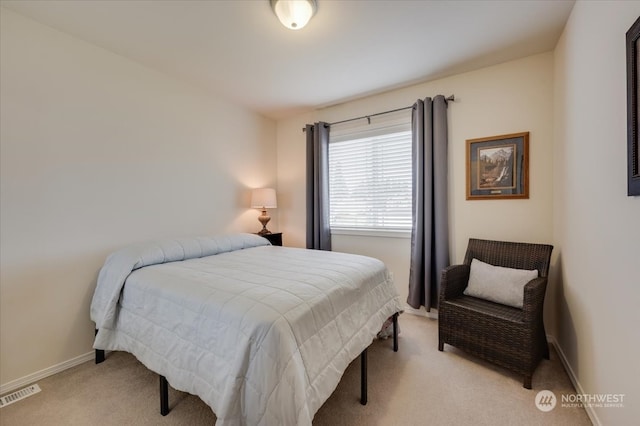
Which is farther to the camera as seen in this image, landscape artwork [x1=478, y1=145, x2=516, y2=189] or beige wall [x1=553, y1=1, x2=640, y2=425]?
landscape artwork [x1=478, y1=145, x2=516, y2=189]

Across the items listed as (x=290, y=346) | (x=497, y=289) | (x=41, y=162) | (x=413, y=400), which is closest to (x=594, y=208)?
(x=497, y=289)

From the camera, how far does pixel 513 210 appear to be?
8.07ft

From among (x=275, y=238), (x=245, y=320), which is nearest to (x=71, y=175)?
(x=245, y=320)

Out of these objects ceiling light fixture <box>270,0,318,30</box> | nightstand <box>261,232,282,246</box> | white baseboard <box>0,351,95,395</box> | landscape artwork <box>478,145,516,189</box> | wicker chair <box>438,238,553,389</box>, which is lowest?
white baseboard <box>0,351,95,395</box>

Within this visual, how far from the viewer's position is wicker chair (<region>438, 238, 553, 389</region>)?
174 centimetres

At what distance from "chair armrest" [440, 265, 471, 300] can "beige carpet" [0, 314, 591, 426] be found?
500 millimetres

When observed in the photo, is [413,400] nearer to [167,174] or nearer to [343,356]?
[343,356]

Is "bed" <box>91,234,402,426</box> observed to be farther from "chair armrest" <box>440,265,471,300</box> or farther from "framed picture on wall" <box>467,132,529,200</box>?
"framed picture on wall" <box>467,132,529,200</box>

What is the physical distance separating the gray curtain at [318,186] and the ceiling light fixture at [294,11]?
1.70 m

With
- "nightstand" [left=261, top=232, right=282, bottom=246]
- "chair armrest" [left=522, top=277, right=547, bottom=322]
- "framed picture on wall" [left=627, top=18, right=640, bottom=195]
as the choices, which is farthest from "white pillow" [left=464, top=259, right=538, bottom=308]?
"nightstand" [left=261, top=232, right=282, bottom=246]

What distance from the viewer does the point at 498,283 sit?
208 centimetres

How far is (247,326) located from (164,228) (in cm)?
201

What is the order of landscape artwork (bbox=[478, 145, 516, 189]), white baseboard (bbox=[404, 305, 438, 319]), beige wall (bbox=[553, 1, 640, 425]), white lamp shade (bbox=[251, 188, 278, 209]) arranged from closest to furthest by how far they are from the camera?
beige wall (bbox=[553, 1, 640, 425])
landscape artwork (bbox=[478, 145, 516, 189])
white baseboard (bbox=[404, 305, 438, 319])
white lamp shade (bbox=[251, 188, 278, 209])

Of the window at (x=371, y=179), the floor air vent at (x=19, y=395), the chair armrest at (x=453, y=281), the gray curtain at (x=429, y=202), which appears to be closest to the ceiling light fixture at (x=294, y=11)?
the gray curtain at (x=429, y=202)
